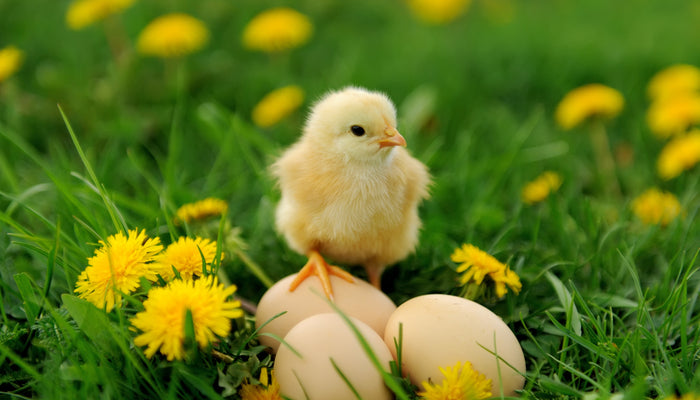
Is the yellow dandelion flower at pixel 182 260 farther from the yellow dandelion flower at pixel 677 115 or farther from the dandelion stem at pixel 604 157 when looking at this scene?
the yellow dandelion flower at pixel 677 115

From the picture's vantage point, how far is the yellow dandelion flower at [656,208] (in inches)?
88.7

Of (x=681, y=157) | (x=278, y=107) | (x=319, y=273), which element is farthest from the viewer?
(x=278, y=107)

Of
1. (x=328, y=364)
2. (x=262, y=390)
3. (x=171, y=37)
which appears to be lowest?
(x=262, y=390)

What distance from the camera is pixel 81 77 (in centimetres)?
318

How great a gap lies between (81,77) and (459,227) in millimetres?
2182

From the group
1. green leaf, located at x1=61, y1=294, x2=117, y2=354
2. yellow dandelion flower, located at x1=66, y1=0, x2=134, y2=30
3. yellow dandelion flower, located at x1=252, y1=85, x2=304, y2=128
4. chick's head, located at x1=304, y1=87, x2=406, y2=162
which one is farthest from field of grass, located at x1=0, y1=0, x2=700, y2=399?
chick's head, located at x1=304, y1=87, x2=406, y2=162

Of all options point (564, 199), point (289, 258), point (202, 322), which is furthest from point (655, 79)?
point (202, 322)

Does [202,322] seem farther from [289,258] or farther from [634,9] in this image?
[634,9]

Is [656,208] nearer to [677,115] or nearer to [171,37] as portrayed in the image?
[677,115]

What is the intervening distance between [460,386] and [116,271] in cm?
85

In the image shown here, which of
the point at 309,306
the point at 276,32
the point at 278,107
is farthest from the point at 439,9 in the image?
the point at 309,306

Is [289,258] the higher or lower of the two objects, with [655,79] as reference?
lower

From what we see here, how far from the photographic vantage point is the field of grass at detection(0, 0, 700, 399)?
5.00 ft

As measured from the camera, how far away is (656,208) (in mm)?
2311
